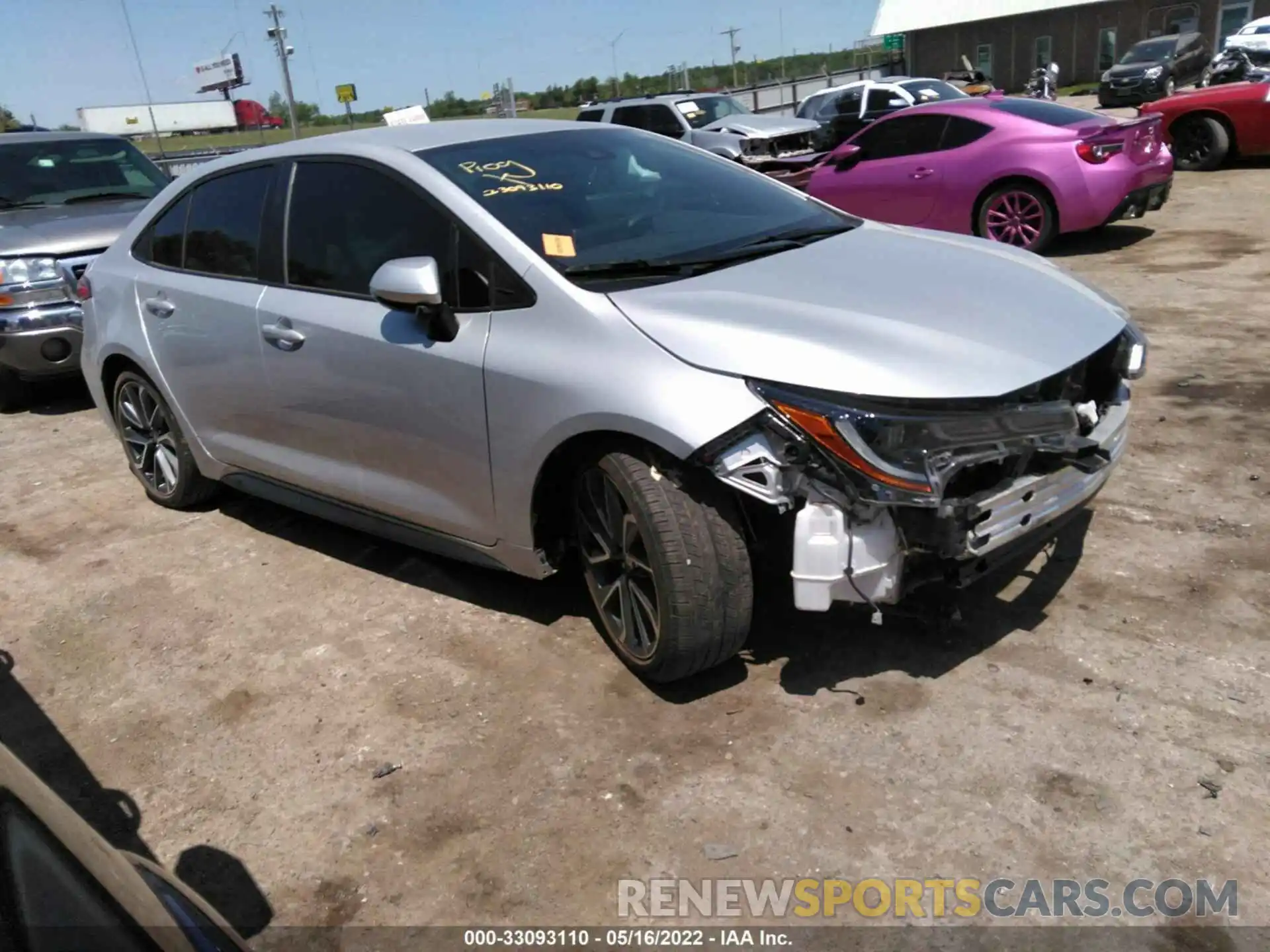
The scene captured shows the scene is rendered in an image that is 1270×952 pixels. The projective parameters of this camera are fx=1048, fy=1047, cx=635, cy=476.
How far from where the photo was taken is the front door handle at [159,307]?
4.66m

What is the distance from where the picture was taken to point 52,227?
7.27m

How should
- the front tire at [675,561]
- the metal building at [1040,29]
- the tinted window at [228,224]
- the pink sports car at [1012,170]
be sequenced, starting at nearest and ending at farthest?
1. the front tire at [675,561]
2. the tinted window at [228,224]
3. the pink sports car at [1012,170]
4. the metal building at [1040,29]

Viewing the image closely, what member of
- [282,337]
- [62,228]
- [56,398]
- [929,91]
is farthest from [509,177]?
[929,91]

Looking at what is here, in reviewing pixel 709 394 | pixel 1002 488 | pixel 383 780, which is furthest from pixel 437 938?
pixel 1002 488

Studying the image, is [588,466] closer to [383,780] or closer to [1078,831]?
[383,780]

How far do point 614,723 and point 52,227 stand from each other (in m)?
6.20

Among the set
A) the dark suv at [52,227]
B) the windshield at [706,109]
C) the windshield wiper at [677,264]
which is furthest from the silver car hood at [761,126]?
the windshield wiper at [677,264]

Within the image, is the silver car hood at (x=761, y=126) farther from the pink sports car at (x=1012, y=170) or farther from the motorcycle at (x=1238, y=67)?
the motorcycle at (x=1238, y=67)

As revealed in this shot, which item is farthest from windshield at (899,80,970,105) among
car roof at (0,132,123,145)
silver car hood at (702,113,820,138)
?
car roof at (0,132,123,145)

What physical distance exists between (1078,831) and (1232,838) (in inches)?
13.8

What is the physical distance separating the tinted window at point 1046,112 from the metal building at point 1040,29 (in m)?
33.5

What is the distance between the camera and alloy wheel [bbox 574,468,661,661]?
3178 millimetres

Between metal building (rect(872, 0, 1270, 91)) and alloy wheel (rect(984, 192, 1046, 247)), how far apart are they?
3440cm

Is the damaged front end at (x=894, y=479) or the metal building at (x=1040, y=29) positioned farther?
the metal building at (x=1040, y=29)
